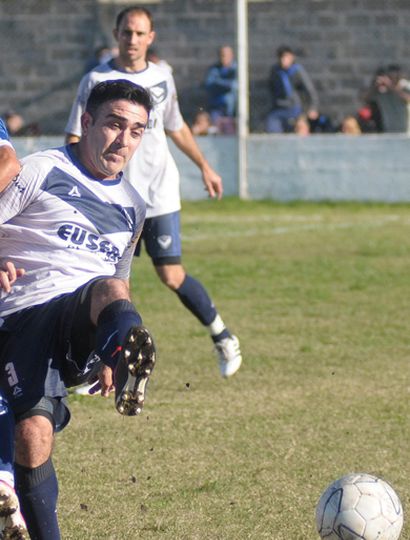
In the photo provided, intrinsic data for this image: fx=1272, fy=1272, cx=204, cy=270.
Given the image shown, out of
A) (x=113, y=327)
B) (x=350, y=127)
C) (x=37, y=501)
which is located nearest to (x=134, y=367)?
(x=113, y=327)

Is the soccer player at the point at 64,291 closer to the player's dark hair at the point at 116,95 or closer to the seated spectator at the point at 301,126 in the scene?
the player's dark hair at the point at 116,95

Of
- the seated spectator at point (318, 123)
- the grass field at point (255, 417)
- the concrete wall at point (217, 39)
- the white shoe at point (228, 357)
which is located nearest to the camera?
the grass field at point (255, 417)

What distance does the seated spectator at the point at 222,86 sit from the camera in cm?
1759

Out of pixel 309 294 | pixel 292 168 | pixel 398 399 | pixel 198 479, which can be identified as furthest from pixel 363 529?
pixel 292 168

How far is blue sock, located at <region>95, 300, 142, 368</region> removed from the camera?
381 cm

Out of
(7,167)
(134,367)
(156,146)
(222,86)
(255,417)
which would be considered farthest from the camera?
(222,86)

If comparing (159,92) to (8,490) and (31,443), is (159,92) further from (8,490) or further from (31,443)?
(8,490)

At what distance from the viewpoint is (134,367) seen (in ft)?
12.3

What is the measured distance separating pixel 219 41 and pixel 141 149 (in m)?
11.0

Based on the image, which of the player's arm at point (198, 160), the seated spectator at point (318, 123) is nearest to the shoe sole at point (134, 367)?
the player's arm at point (198, 160)

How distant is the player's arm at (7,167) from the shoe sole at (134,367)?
0.82 metres

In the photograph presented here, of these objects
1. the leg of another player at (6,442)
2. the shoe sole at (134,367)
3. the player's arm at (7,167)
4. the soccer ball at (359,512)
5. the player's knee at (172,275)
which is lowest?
the player's knee at (172,275)

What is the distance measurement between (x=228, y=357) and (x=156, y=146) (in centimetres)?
145

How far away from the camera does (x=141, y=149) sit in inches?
313
